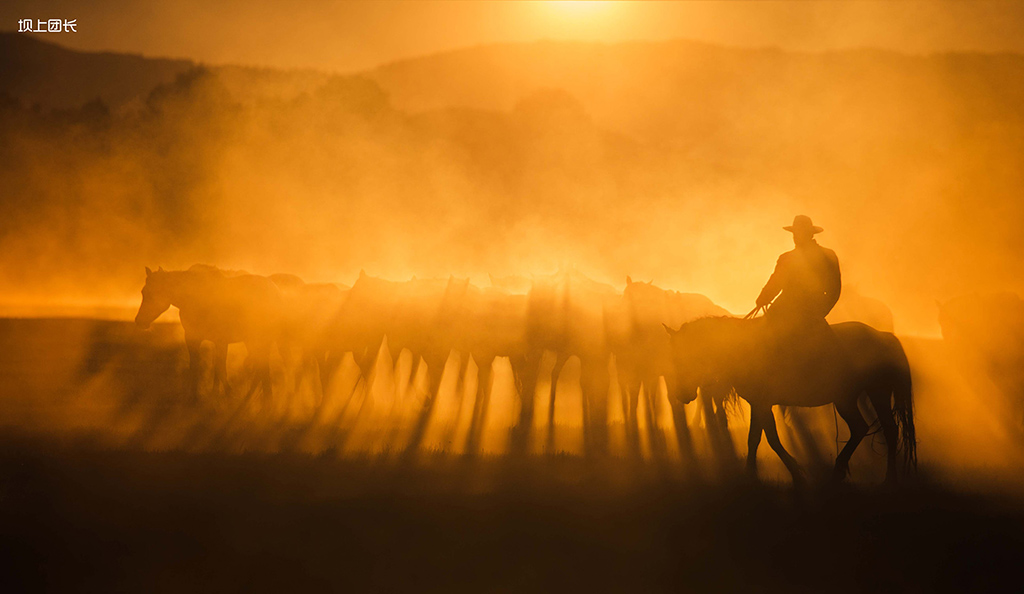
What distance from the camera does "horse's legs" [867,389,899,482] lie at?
6426 millimetres

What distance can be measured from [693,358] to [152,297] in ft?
39.3

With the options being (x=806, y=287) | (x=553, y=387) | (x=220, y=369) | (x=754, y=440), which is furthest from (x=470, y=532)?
(x=220, y=369)

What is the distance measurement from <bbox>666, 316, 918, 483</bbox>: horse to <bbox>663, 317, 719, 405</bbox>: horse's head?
0.26 meters

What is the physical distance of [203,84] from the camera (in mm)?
17484

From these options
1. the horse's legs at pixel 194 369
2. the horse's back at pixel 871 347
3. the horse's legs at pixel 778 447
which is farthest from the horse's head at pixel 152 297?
the horse's back at pixel 871 347

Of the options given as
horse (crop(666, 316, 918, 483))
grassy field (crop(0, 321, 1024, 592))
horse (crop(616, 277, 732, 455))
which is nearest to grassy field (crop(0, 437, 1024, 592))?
grassy field (crop(0, 321, 1024, 592))

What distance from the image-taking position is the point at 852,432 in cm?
646

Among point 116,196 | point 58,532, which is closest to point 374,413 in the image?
point 58,532

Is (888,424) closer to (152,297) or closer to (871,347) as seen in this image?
(871,347)

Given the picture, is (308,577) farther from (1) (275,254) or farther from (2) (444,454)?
(1) (275,254)

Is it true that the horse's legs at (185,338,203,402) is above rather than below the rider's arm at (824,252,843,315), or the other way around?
below

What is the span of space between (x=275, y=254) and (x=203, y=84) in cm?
687

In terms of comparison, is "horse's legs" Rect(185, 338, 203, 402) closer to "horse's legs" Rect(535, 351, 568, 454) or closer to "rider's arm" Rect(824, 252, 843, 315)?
"horse's legs" Rect(535, 351, 568, 454)

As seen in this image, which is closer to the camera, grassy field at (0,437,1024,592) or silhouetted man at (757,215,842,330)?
grassy field at (0,437,1024,592)
